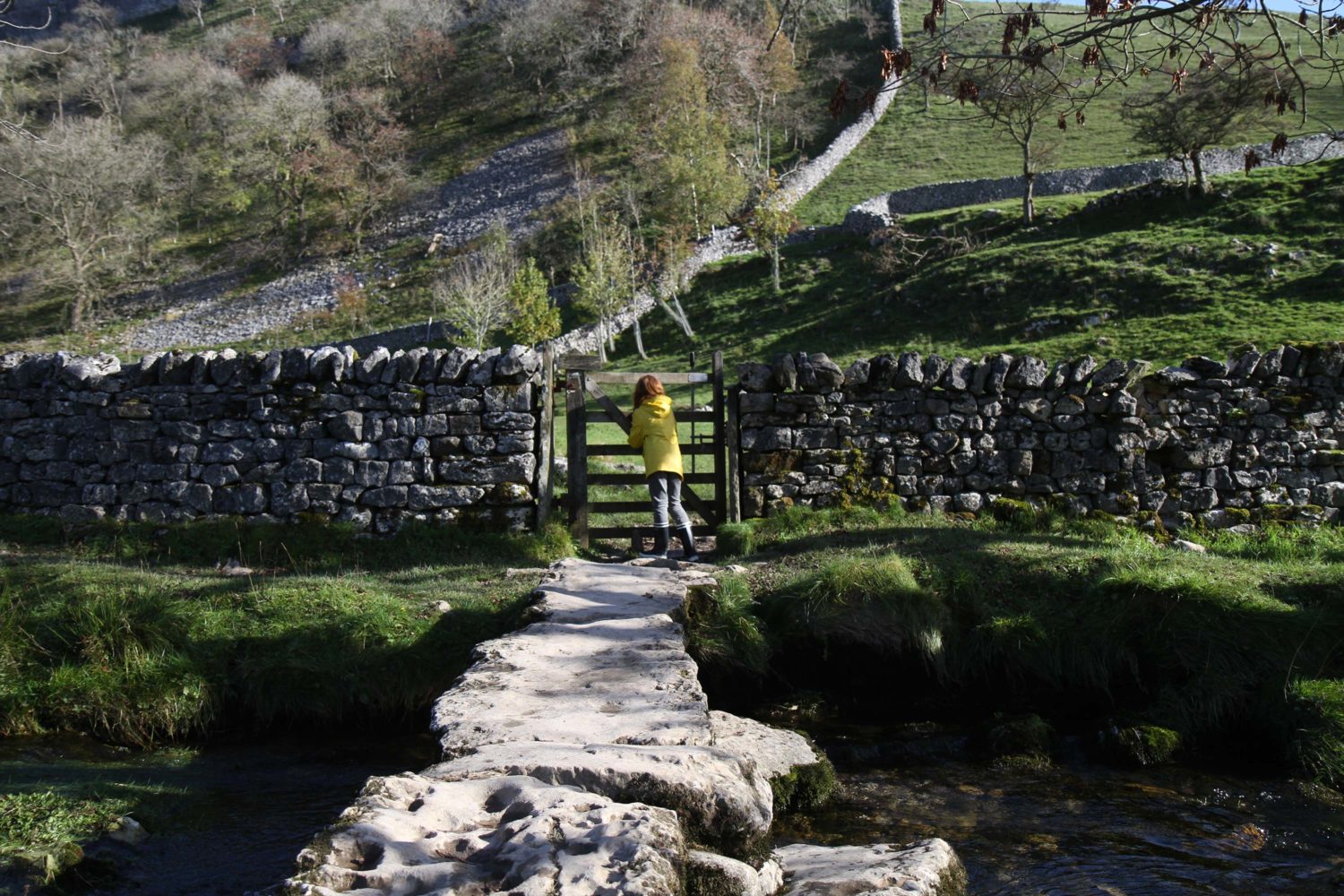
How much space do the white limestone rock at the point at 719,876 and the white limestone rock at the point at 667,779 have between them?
0.80ft

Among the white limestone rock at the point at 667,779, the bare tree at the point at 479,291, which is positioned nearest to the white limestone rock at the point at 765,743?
the white limestone rock at the point at 667,779

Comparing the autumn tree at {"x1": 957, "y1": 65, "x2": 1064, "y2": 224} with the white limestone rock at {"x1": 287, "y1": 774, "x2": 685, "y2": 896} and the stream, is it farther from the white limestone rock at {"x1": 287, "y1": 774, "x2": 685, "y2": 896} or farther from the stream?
the white limestone rock at {"x1": 287, "y1": 774, "x2": 685, "y2": 896}

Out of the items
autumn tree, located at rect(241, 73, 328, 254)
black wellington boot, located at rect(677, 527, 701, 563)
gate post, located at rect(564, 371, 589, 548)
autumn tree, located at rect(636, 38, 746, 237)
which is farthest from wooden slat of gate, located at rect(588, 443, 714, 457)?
autumn tree, located at rect(241, 73, 328, 254)

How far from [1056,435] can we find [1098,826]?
6.41 metres

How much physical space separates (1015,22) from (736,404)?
259 inches

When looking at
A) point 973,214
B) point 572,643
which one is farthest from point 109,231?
point 572,643

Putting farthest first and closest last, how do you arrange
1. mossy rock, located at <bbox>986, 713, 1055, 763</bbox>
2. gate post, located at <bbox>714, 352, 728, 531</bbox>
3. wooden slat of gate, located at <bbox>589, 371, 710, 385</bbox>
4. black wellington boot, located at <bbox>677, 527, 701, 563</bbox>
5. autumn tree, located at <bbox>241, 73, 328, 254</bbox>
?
autumn tree, located at <bbox>241, 73, 328, 254</bbox> < wooden slat of gate, located at <bbox>589, 371, 710, 385</bbox> < gate post, located at <bbox>714, 352, 728, 531</bbox> < black wellington boot, located at <bbox>677, 527, 701, 563</bbox> < mossy rock, located at <bbox>986, 713, 1055, 763</bbox>

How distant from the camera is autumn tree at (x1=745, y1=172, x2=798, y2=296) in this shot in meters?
33.5

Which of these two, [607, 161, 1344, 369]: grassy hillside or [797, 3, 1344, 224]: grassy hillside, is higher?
[797, 3, 1344, 224]: grassy hillside

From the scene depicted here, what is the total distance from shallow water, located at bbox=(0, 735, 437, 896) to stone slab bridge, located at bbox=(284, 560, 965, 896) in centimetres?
104

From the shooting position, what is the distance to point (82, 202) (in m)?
42.0

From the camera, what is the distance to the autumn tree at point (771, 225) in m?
33.5

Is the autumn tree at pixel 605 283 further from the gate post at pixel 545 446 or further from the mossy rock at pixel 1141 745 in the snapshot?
the mossy rock at pixel 1141 745

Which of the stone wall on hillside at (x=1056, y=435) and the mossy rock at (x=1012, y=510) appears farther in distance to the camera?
the stone wall on hillside at (x=1056, y=435)
